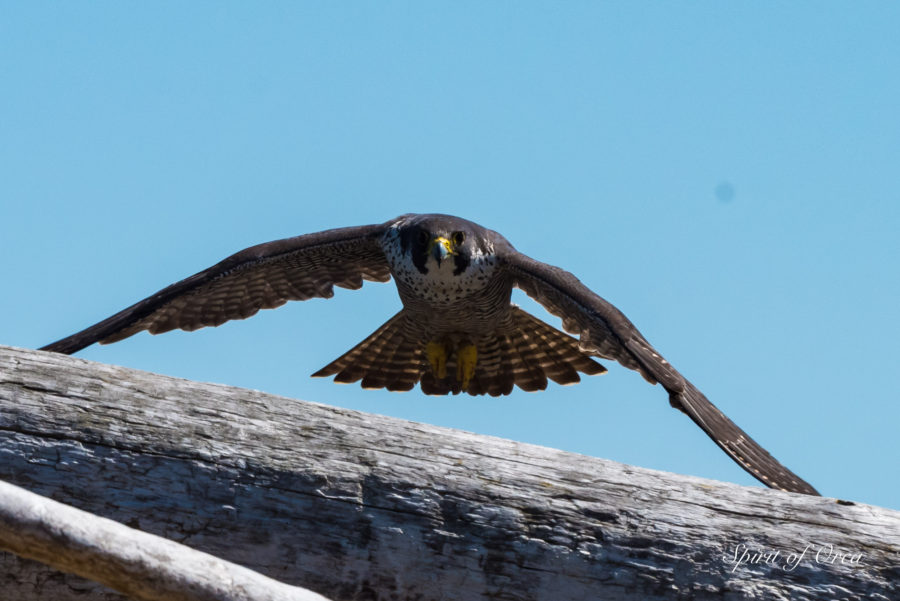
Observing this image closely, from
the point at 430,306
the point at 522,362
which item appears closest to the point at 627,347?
the point at 430,306

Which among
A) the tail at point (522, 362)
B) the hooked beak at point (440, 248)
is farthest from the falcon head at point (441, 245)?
the tail at point (522, 362)

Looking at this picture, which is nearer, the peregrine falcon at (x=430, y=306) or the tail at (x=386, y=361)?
the peregrine falcon at (x=430, y=306)

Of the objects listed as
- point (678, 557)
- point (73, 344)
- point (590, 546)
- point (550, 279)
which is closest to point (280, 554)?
point (590, 546)

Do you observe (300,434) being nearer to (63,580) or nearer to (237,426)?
(237,426)

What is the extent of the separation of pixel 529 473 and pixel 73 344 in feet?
10.5

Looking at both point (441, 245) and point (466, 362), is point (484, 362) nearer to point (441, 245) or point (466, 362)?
point (466, 362)

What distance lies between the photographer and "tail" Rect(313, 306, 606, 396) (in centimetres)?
702

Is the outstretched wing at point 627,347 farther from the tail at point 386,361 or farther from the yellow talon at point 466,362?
the tail at point 386,361

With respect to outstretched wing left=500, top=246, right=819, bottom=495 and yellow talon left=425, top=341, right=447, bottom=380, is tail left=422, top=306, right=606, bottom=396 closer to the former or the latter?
yellow talon left=425, top=341, right=447, bottom=380

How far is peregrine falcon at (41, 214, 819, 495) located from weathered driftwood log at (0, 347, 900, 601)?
230 cm

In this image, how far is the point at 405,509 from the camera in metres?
2.86

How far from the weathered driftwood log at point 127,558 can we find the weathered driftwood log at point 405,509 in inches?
22.0

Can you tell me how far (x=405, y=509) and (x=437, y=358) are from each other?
421 cm

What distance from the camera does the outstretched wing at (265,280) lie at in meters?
6.09
